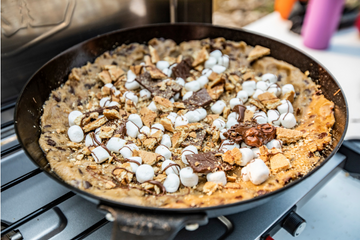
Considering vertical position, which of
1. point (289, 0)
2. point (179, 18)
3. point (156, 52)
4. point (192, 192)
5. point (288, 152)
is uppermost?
point (289, 0)

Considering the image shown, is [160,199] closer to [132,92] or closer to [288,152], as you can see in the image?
[288,152]

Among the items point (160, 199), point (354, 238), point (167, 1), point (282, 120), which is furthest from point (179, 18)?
point (354, 238)

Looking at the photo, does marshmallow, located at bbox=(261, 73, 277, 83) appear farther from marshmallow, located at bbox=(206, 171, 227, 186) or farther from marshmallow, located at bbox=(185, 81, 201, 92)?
marshmallow, located at bbox=(206, 171, 227, 186)

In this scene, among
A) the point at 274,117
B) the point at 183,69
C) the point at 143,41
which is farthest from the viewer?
the point at 143,41

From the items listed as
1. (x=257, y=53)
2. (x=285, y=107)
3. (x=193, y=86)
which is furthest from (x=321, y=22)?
(x=193, y=86)

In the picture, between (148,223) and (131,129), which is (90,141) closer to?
(131,129)

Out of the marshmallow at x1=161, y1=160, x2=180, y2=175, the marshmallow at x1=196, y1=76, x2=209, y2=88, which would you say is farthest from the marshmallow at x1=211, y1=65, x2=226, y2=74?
the marshmallow at x1=161, y1=160, x2=180, y2=175

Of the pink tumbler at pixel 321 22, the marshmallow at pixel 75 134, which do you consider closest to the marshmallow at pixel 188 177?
the marshmallow at pixel 75 134
